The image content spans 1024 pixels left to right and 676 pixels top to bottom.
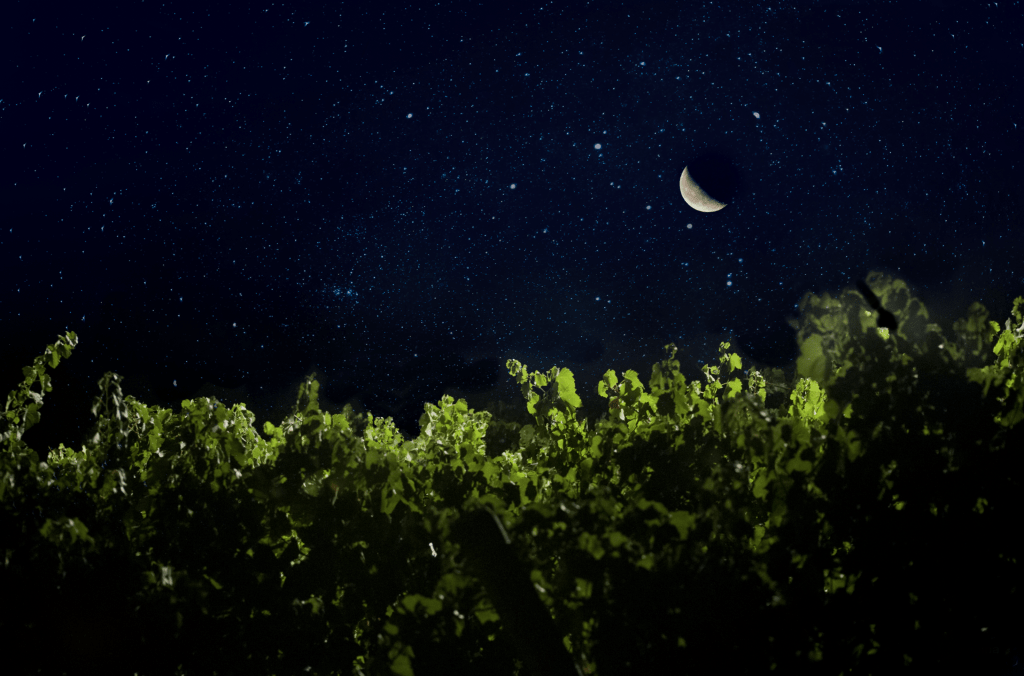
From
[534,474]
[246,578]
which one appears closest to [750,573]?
[534,474]

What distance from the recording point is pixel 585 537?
2.31m

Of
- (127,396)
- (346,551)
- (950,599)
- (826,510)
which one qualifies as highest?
(127,396)

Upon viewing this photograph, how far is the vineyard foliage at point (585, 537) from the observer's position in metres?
2.30

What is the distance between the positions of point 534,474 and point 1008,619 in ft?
7.23

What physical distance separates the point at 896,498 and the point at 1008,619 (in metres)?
0.81

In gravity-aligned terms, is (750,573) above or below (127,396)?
below

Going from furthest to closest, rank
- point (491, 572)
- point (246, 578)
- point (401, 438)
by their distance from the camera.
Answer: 1. point (401, 438)
2. point (246, 578)
3. point (491, 572)

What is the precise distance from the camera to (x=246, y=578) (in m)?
2.85

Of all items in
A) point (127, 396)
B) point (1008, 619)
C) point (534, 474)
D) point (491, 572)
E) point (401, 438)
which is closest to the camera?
point (491, 572)

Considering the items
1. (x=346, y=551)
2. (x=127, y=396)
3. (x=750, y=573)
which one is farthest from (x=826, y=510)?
(x=127, y=396)

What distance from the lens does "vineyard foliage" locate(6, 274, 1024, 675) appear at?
2.30 m

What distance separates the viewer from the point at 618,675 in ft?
7.55

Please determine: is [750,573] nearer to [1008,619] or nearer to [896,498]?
[896,498]

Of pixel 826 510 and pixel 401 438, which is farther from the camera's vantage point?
pixel 401 438
